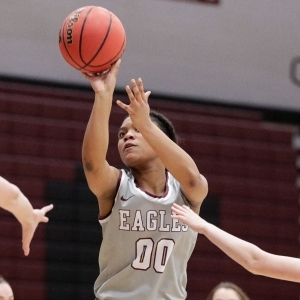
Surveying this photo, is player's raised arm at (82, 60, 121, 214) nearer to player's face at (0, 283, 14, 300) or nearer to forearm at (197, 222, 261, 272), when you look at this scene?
forearm at (197, 222, 261, 272)

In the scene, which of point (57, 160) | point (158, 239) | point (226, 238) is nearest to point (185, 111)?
point (57, 160)

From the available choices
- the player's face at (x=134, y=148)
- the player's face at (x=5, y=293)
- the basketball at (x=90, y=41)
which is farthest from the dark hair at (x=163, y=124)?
the player's face at (x=5, y=293)

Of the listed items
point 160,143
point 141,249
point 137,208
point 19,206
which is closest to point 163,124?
point 160,143

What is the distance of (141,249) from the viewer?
412 cm

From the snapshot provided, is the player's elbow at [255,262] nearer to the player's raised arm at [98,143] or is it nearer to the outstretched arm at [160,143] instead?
the outstretched arm at [160,143]

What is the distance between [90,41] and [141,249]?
1.17 metres

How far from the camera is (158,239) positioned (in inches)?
164

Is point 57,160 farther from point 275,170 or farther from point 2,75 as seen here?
point 275,170

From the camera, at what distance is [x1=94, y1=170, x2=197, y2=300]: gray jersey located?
4102 mm

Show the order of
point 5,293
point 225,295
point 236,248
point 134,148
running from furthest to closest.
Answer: point 225,295, point 5,293, point 134,148, point 236,248

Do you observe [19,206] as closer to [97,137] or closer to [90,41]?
[97,137]

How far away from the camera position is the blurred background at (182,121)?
8.73 m

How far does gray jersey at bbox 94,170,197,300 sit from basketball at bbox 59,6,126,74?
0.67m

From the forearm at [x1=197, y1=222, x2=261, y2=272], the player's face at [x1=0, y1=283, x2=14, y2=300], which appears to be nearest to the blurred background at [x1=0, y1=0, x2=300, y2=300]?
the player's face at [x1=0, y1=283, x2=14, y2=300]
